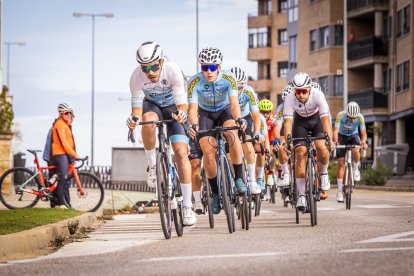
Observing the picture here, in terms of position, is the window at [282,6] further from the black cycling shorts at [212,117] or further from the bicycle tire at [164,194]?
the bicycle tire at [164,194]

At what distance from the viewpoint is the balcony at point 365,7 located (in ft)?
229

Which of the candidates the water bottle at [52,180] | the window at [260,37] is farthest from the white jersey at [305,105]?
the window at [260,37]

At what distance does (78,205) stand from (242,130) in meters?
8.97

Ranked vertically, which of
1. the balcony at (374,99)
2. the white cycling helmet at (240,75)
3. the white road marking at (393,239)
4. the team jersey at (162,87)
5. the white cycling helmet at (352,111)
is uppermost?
the balcony at (374,99)

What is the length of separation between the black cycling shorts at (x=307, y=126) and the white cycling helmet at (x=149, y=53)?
178 inches

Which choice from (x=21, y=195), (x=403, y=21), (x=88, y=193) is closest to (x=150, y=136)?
(x=88, y=193)

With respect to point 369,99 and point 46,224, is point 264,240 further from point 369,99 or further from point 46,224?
point 369,99

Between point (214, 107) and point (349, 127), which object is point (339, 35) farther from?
point (214, 107)

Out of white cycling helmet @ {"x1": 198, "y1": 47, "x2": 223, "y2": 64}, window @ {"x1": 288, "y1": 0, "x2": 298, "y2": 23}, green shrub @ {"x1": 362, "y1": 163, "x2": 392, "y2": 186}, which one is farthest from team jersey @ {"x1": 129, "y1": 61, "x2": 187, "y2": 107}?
window @ {"x1": 288, "y1": 0, "x2": 298, "y2": 23}

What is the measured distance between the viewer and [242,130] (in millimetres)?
14461

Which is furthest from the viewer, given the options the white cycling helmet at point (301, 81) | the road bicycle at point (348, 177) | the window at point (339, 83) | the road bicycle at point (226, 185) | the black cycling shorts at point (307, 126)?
the window at point (339, 83)

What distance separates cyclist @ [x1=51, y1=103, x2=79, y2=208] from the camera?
68.7ft

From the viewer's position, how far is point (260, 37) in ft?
351

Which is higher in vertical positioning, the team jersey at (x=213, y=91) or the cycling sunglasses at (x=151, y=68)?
the cycling sunglasses at (x=151, y=68)
